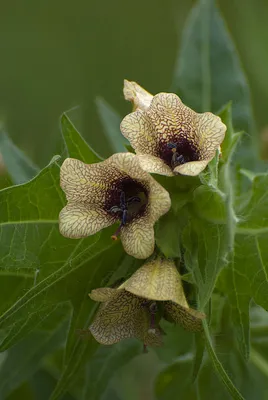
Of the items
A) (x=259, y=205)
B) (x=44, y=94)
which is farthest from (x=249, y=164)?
(x=44, y=94)

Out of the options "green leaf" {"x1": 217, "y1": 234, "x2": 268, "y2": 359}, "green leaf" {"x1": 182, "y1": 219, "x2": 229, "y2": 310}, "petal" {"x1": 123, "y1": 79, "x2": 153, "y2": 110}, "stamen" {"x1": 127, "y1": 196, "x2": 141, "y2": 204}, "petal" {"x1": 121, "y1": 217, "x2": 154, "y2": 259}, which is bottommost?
"green leaf" {"x1": 217, "y1": 234, "x2": 268, "y2": 359}

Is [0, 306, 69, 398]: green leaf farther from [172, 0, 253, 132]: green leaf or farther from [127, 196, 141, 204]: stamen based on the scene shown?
[172, 0, 253, 132]: green leaf

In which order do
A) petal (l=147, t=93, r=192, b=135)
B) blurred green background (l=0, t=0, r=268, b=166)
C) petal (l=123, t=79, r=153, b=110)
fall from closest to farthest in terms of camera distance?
1. petal (l=147, t=93, r=192, b=135)
2. petal (l=123, t=79, r=153, b=110)
3. blurred green background (l=0, t=0, r=268, b=166)

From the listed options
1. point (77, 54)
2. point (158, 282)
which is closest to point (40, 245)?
point (158, 282)

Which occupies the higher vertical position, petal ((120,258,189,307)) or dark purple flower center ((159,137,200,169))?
dark purple flower center ((159,137,200,169))

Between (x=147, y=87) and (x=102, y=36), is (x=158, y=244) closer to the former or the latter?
(x=147, y=87)

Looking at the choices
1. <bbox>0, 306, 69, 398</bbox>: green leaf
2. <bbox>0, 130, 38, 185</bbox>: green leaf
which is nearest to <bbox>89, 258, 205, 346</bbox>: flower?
<bbox>0, 306, 69, 398</bbox>: green leaf

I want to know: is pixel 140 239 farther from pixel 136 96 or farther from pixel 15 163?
pixel 15 163

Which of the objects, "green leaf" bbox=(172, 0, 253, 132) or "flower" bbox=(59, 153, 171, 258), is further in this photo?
"green leaf" bbox=(172, 0, 253, 132)
